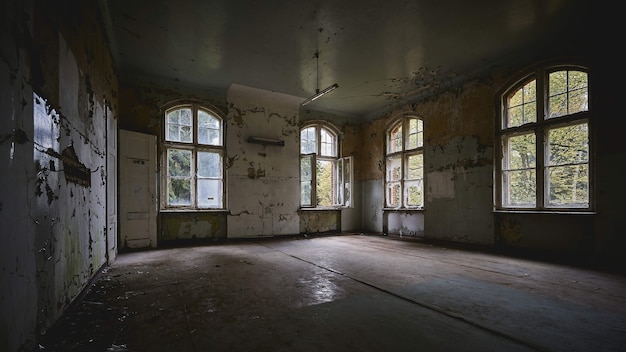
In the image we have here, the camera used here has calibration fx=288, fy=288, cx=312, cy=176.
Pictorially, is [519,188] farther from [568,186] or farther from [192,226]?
[192,226]

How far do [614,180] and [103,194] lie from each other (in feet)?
22.6

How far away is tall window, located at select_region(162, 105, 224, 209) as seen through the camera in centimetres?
602

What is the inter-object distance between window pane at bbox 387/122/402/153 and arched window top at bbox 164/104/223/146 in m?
4.31

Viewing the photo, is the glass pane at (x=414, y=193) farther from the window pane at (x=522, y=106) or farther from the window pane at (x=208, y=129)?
the window pane at (x=208, y=129)

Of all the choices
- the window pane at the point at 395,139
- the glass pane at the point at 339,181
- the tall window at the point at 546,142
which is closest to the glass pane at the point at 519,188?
the tall window at the point at 546,142

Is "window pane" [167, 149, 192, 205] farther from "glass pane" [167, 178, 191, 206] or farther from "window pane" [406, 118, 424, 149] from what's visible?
"window pane" [406, 118, 424, 149]

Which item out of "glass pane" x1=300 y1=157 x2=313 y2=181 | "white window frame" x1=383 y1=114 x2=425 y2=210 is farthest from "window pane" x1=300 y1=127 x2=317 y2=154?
"white window frame" x1=383 y1=114 x2=425 y2=210

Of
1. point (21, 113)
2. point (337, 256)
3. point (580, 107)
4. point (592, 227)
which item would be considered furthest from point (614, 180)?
point (21, 113)

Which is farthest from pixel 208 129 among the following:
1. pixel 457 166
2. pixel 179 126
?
pixel 457 166

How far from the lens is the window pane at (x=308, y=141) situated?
7684 mm

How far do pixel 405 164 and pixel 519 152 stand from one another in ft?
8.25

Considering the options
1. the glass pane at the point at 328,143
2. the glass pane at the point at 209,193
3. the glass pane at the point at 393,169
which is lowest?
the glass pane at the point at 209,193

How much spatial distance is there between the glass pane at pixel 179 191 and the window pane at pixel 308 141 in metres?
2.95

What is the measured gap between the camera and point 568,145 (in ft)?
14.6
